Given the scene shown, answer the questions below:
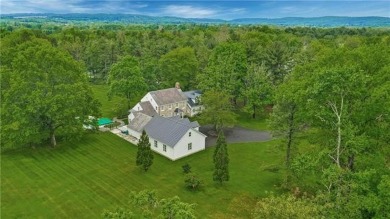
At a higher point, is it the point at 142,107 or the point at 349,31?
the point at 349,31

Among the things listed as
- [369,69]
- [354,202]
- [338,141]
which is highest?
[369,69]

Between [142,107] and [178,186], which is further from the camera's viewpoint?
[142,107]

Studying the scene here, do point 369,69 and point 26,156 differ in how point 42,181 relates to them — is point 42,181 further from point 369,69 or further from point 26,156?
point 369,69

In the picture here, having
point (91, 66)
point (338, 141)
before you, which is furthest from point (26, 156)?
point (91, 66)


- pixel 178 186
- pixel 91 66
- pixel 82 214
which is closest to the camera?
pixel 82 214

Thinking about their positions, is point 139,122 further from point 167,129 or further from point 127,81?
point 127,81

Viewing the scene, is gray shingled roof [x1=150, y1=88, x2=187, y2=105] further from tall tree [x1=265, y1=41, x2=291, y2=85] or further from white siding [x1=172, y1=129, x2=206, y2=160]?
tall tree [x1=265, y1=41, x2=291, y2=85]

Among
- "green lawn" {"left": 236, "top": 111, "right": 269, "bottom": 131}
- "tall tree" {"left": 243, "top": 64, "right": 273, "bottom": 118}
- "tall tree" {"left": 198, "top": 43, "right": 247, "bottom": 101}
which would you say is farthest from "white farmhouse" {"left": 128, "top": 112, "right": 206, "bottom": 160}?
"tall tree" {"left": 243, "top": 64, "right": 273, "bottom": 118}
